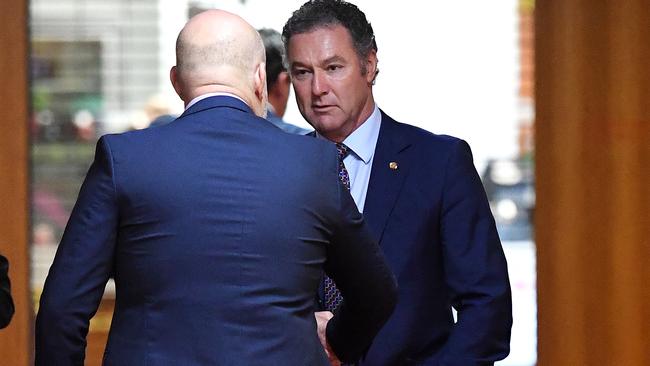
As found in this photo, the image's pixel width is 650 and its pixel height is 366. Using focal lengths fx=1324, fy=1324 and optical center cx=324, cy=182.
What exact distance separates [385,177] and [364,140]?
0.40 ft

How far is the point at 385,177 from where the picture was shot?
3.19 metres

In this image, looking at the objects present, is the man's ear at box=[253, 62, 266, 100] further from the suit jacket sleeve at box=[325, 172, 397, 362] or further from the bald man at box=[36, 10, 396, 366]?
the suit jacket sleeve at box=[325, 172, 397, 362]

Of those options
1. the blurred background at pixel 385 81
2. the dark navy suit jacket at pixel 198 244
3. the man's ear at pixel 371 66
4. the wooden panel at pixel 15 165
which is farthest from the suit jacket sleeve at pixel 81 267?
the blurred background at pixel 385 81

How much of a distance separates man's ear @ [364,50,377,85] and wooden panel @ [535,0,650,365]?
6.15 feet

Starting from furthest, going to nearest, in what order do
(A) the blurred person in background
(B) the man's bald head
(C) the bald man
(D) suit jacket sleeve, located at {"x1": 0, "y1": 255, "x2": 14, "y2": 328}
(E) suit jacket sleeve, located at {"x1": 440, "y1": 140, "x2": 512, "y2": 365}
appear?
(A) the blurred person in background, (D) suit jacket sleeve, located at {"x1": 0, "y1": 255, "x2": 14, "y2": 328}, (E) suit jacket sleeve, located at {"x1": 440, "y1": 140, "x2": 512, "y2": 365}, (B) the man's bald head, (C) the bald man

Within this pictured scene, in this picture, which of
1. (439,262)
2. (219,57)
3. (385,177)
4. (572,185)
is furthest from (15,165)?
(219,57)

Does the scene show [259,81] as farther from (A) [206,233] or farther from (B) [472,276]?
(B) [472,276]

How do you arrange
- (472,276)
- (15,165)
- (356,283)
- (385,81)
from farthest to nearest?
(385,81), (15,165), (472,276), (356,283)

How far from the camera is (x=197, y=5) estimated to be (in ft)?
21.6

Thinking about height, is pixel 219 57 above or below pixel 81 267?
above

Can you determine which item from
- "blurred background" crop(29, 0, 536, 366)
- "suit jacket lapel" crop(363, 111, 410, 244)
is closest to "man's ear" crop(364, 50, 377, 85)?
"suit jacket lapel" crop(363, 111, 410, 244)

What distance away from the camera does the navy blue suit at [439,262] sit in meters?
3.07

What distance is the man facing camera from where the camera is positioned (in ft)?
10.1

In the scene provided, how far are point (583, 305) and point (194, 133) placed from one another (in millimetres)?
2889
